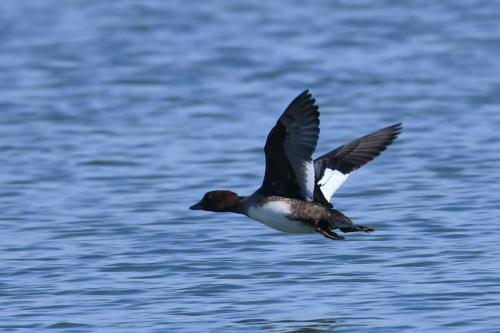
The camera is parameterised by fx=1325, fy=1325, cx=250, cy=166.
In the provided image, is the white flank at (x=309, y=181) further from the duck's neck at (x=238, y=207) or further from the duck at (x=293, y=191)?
the duck's neck at (x=238, y=207)

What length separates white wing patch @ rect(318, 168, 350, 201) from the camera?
9.16 meters

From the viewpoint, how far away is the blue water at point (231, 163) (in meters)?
8.24

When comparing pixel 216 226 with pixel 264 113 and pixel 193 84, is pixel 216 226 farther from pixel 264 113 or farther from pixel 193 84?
pixel 193 84

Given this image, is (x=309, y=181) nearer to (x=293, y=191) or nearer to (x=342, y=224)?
(x=293, y=191)

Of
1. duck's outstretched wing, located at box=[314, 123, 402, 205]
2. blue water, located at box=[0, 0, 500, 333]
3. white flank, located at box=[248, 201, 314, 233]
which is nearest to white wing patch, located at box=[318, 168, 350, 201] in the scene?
duck's outstretched wing, located at box=[314, 123, 402, 205]

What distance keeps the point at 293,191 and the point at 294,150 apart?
376 millimetres

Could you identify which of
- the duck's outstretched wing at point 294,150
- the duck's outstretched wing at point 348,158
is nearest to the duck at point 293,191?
the duck's outstretched wing at point 294,150

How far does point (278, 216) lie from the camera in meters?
8.29

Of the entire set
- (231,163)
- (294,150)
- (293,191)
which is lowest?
(231,163)

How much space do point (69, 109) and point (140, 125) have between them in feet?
4.63

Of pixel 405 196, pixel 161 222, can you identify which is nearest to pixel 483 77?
pixel 405 196

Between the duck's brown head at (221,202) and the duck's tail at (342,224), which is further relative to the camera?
the duck's brown head at (221,202)

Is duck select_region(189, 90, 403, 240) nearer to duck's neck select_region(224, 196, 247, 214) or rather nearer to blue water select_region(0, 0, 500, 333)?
duck's neck select_region(224, 196, 247, 214)

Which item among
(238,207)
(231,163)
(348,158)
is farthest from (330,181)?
(231,163)
